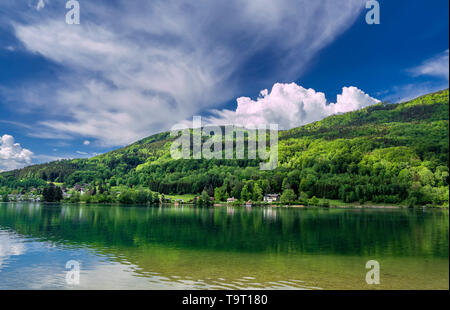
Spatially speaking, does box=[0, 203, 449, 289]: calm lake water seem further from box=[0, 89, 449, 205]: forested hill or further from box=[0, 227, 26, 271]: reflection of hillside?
box=[0, 89, 449, 205]: forested hill

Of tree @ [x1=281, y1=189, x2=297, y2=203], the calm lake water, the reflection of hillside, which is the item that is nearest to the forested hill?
tree @ [x1=281, y1=189, x2=297, y2=203]

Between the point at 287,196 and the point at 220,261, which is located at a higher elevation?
the point at 220,261

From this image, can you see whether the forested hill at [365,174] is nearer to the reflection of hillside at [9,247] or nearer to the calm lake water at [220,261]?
the calm lake water at [220,261]

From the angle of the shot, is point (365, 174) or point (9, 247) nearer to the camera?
point (9, 247)

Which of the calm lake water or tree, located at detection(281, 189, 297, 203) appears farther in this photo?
tree, located at detection(281, 189, 297, 203)

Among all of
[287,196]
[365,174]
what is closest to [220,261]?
[287,196]

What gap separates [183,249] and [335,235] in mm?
19947

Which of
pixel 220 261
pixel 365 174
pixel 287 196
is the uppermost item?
pixel 365 174

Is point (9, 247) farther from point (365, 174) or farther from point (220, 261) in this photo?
point (365, 174)

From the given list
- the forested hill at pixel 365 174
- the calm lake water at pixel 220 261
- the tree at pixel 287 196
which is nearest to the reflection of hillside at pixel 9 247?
the calm lake water at pixel 220 261

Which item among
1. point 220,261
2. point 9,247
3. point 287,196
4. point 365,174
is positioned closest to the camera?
point 220,261

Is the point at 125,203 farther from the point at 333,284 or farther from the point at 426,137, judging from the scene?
the point at 426,137

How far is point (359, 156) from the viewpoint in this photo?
547ft
